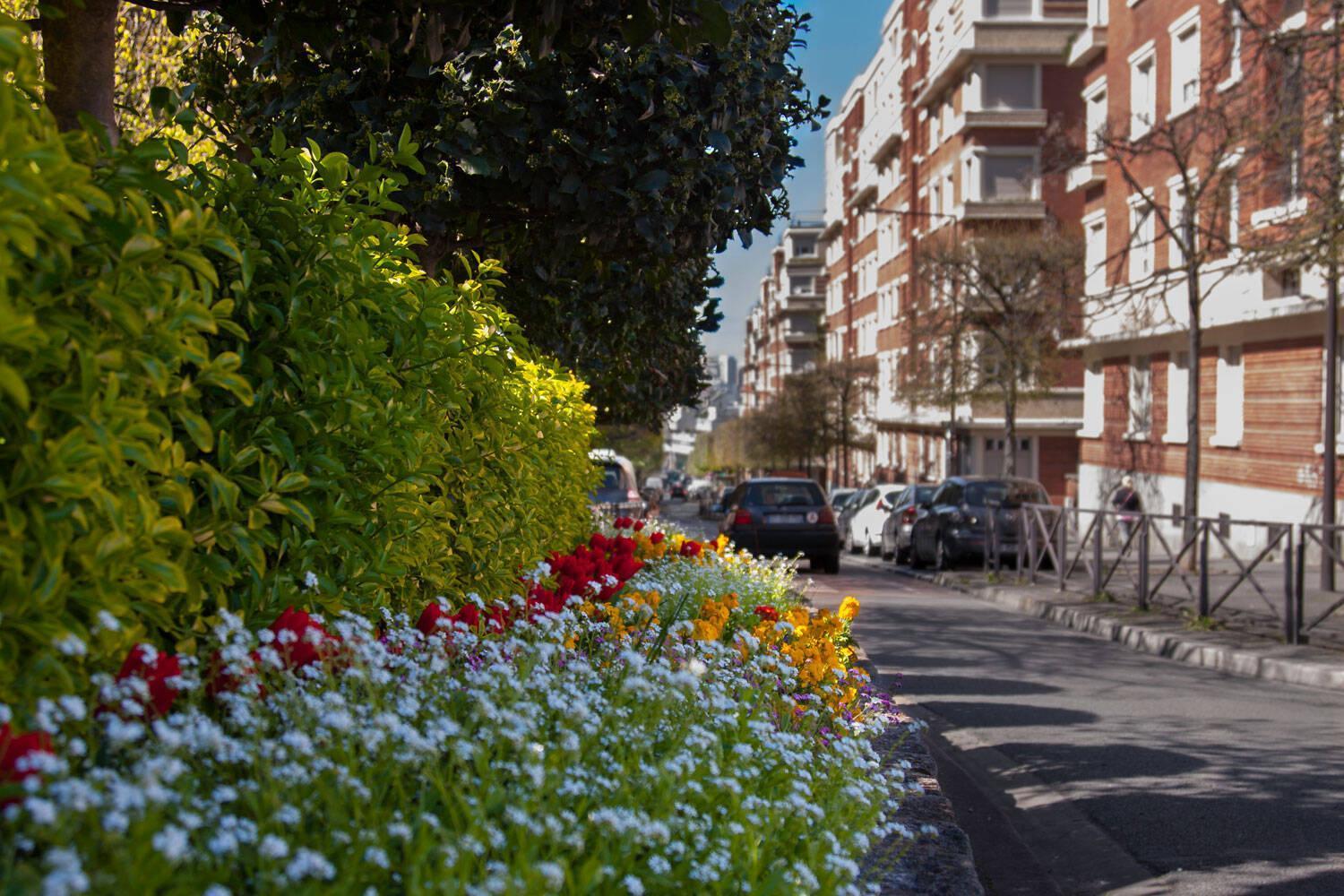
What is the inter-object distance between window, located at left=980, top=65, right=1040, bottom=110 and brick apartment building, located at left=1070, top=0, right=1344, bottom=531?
11.8m

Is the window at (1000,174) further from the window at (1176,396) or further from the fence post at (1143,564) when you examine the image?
the fence post at (1143,564)

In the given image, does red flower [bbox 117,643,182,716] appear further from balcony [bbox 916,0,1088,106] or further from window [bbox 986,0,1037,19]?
window [bbox 986,0,1037,19]

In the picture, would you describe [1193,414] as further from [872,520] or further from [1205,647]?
[872,520]

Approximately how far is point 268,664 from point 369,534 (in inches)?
38.7

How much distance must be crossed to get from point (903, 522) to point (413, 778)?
25520mm

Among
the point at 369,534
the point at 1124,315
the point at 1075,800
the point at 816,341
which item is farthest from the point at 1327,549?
the point at 816,341

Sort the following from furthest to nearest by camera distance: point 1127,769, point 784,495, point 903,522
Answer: point 903,522
point 784,495
point 1127,769

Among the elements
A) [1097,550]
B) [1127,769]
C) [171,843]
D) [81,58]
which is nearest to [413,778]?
[171,843]

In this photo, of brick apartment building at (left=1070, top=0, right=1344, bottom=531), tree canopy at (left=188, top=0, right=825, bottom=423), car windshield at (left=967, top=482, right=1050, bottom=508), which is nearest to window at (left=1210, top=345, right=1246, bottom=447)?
brick apartment building at (left=1070, top=0, right=1344, bottom=531)

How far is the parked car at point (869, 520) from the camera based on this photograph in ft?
104

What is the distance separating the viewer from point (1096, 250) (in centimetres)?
3553

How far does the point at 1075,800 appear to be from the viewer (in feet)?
22.5

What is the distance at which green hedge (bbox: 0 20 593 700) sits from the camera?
92.8 inches

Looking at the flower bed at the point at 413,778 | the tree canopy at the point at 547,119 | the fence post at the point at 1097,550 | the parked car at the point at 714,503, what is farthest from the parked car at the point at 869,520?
the flower bed at the point at 413,778
